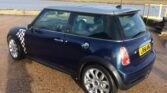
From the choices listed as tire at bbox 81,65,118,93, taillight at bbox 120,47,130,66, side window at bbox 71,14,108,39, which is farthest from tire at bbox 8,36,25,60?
taillight at bbox 120,47,130,66

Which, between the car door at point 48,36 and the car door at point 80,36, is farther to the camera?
the car door at point 48,36

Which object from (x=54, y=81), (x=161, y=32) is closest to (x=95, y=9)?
(x=54, y=81)

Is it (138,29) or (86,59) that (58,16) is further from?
(138,29)

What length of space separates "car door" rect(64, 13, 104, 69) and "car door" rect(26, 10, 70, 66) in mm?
199

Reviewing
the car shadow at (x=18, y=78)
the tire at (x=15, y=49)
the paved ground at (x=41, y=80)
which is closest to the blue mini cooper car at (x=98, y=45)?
the paved ground at (x=41, y=80)

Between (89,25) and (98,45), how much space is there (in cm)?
48

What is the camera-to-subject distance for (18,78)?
5691 mm

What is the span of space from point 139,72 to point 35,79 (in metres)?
2.33

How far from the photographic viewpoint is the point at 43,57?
5.79 m

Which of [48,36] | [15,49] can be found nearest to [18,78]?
[48,36]

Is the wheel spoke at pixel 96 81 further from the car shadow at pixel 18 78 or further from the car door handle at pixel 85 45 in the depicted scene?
the car shadow at pixel 18 78

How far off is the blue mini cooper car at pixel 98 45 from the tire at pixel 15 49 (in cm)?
112

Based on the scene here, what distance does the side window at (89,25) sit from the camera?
4.59 metres

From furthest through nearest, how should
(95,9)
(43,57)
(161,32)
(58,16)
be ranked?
(161,32), (43,57), (58,16), (95,9)
